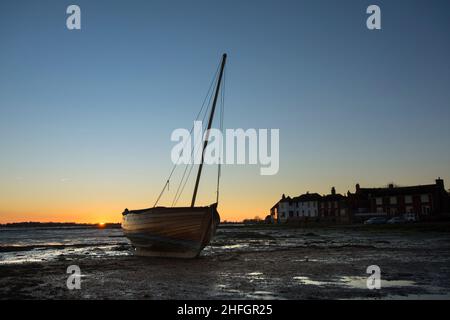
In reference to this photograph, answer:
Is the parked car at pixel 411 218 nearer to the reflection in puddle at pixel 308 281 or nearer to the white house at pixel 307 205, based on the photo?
the white house at pixel 307 205

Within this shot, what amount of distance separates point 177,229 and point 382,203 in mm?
68714

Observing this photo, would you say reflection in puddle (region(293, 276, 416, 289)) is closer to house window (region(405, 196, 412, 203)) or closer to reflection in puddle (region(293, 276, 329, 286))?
reflection in puddle (region(293, 276, 329, 286))

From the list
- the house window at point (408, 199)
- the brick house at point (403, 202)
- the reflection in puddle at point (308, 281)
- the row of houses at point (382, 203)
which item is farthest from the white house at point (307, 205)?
the reflection in puddle at point (308, 281)

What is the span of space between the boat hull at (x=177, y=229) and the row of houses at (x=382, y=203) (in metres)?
48.4

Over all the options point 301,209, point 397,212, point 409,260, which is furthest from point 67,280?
point 301,209

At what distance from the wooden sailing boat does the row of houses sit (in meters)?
48.3

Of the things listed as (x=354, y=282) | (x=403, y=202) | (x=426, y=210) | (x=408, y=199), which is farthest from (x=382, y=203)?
(x=354, y=282)

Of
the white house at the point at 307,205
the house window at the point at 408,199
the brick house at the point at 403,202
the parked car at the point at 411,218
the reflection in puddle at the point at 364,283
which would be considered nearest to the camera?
the reflection in puddle at the point at 364,283

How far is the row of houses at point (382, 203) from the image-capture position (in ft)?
242

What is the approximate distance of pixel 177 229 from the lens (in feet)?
71.2

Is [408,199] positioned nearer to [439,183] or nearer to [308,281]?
[439,183]

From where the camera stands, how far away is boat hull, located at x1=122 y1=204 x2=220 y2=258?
21.1 meters
